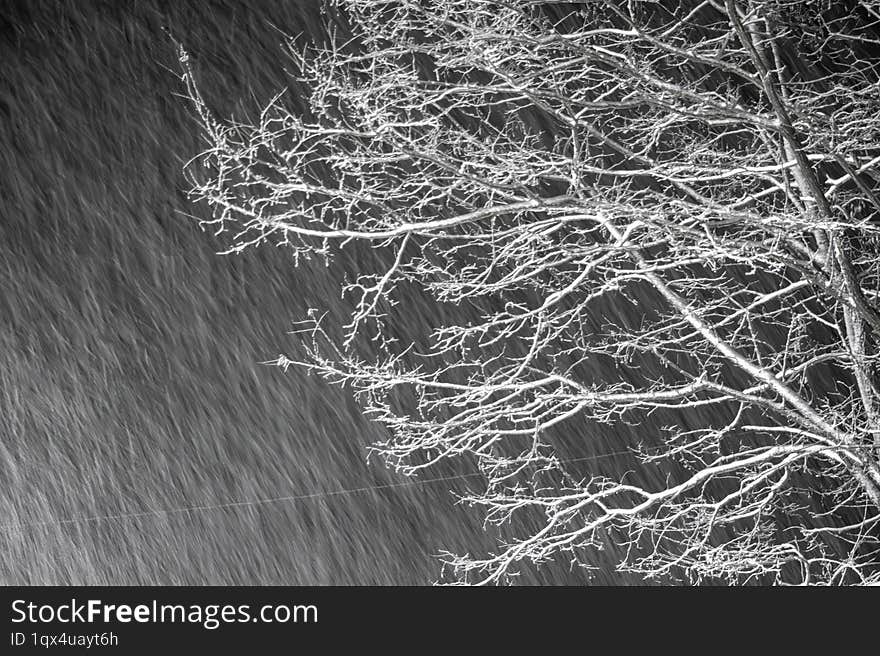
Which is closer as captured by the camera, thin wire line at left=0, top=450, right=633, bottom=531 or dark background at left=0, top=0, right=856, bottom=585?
thin wire line at left=0, top=450, right=633, bottom=531

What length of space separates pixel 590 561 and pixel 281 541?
2.05 metres

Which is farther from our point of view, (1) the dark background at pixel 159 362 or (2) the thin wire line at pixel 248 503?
(1) the dark background at pixel 159 362

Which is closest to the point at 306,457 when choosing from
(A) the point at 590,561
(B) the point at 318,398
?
(B) the point at 318,398

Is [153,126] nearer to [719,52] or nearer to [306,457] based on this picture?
[306,457]

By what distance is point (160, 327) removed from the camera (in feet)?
24.7

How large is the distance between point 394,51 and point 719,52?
0.99 metres

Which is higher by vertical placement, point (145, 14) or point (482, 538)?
point (145, 14)

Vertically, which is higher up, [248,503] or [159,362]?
[159,362]

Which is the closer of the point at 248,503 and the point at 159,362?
the point at 248,503
